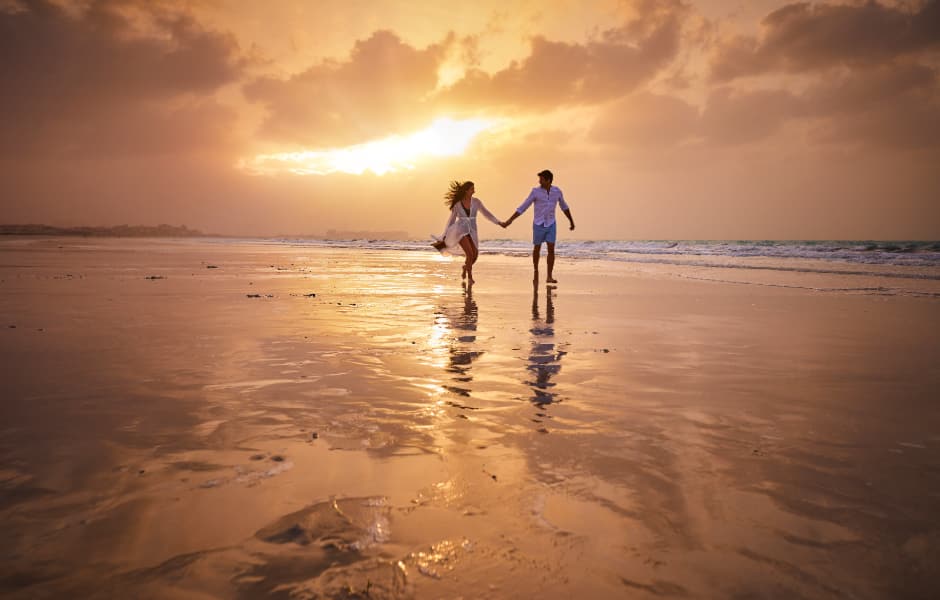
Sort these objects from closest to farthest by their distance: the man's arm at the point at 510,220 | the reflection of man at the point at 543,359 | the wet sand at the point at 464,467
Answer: the wet sand at the point at 464,467
the reflection of man at the point at 543,359
the man's arm at the point at 510,220

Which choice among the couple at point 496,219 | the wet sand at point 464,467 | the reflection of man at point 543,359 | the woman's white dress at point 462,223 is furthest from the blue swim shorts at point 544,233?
the wet sand at point 464,467

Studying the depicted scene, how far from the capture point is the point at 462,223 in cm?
1337

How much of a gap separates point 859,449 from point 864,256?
86.2ft

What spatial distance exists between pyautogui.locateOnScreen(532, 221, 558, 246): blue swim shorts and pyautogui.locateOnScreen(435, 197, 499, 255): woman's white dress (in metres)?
1.00

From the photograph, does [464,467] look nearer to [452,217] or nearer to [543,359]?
[543,359]

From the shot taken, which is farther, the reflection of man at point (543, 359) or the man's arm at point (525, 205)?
the man's arm at point (525, 205)

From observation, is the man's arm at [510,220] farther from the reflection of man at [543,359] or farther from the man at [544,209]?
the reflection of man at [543,359]

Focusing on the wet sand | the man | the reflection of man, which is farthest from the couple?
the wet sand

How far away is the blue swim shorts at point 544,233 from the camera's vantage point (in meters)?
13.1

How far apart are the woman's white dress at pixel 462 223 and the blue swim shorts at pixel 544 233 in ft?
3.29

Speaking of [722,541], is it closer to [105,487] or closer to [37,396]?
[105,487]

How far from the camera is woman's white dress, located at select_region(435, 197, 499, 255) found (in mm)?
13250

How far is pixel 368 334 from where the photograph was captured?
548cm

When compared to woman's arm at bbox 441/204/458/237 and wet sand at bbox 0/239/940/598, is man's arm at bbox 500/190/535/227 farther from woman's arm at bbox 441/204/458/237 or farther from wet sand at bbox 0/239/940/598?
wet sand at bbox 0/239/940/598
